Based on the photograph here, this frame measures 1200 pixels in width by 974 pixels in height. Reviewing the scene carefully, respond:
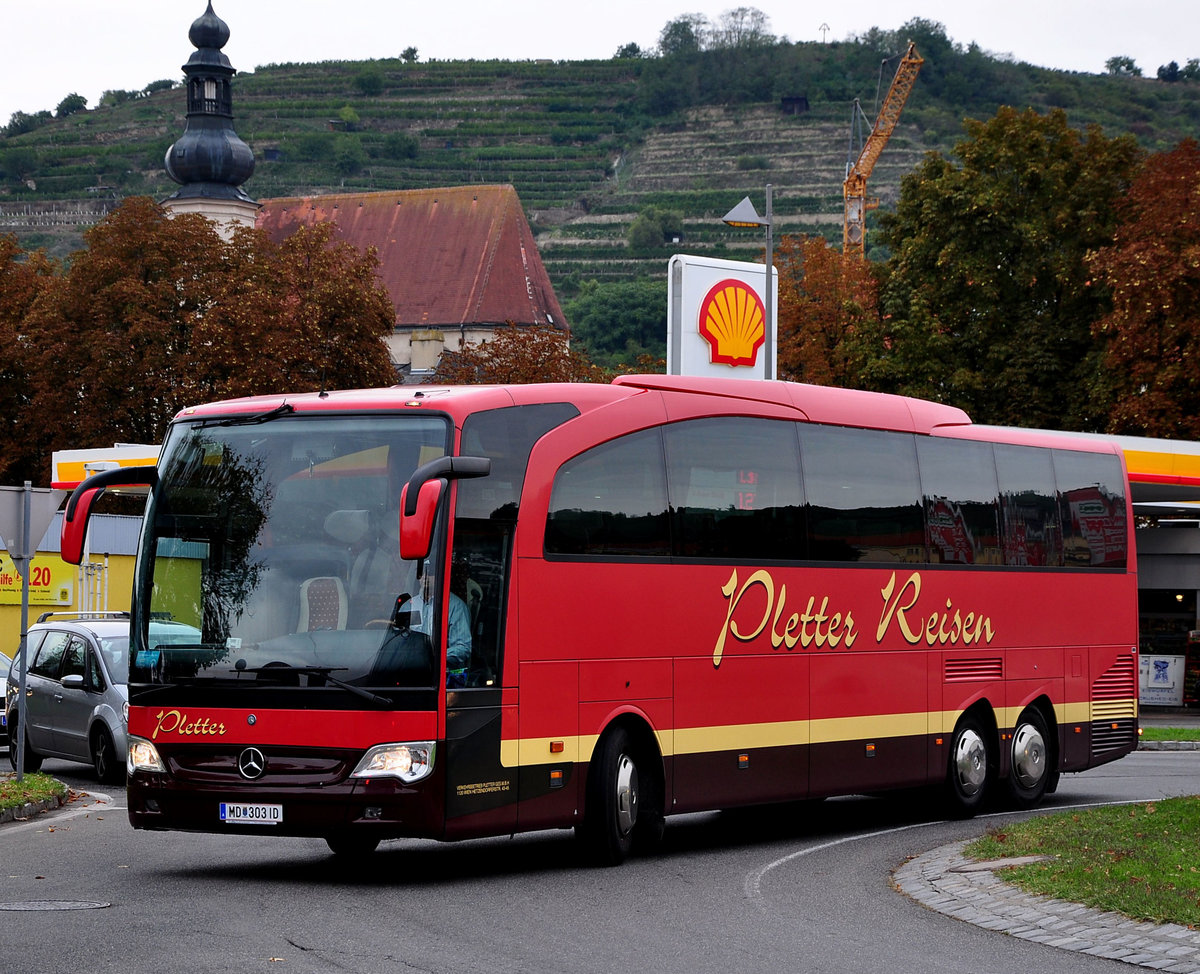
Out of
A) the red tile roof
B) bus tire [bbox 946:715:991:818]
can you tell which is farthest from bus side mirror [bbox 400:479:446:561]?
the red tile roof

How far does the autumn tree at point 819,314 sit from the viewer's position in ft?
188

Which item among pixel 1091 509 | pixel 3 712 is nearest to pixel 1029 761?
pixel 1091 509

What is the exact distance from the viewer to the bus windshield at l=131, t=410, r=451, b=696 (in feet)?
36.4

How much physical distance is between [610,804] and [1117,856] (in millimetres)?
3320

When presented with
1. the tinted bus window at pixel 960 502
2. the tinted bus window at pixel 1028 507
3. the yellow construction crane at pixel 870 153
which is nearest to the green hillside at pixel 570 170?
the yellow construction crane at pixel 870 153

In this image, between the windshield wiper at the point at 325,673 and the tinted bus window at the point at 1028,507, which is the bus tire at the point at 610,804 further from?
the tinted bus window at the point at 1028,507

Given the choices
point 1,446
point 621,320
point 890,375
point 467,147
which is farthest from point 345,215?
point 467,147

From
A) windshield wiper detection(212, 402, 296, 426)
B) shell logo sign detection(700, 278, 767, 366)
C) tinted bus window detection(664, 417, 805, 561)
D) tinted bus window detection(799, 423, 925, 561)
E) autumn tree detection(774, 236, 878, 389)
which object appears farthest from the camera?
autumn tree detection(774, 236, 878, 389)

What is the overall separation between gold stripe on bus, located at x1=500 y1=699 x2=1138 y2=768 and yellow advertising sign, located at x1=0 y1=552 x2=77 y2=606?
1128 inches

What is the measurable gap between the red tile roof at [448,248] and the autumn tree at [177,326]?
144 feet

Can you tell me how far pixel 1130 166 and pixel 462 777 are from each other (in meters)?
40.3

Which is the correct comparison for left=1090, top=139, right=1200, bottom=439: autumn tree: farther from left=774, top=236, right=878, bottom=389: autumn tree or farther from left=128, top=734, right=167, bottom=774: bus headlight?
left=128, top=734, right=167, bottom=774: bus headlight

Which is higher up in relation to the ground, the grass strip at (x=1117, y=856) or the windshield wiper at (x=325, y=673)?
the windshield wiper at (x=325, y=673)

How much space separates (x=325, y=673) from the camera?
36.4 feet
